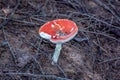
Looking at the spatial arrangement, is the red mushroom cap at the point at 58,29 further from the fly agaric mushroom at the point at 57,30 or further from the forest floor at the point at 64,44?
the forest floor at the point at 64,44

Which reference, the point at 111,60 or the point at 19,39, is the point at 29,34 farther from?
the point at 111,60

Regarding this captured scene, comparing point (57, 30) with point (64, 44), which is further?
point (64, 44)

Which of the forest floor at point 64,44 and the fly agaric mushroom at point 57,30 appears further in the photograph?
the forest floor at point 64,44

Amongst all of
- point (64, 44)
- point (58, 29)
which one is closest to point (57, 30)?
point (58, 29)

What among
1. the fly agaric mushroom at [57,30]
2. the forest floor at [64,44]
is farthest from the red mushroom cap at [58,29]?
the forest floor at [64,44]

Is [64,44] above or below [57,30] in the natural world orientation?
below

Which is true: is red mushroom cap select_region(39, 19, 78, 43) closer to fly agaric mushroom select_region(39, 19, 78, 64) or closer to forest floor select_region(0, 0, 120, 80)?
fly agaric mushroom select_region(39, 19, 78, 64)

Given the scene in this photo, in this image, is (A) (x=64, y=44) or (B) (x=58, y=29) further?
(A) (x=64, y=44)

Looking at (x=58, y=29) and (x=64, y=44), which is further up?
(x=58, y=29)

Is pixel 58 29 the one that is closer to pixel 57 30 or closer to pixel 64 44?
pixel 57 30
